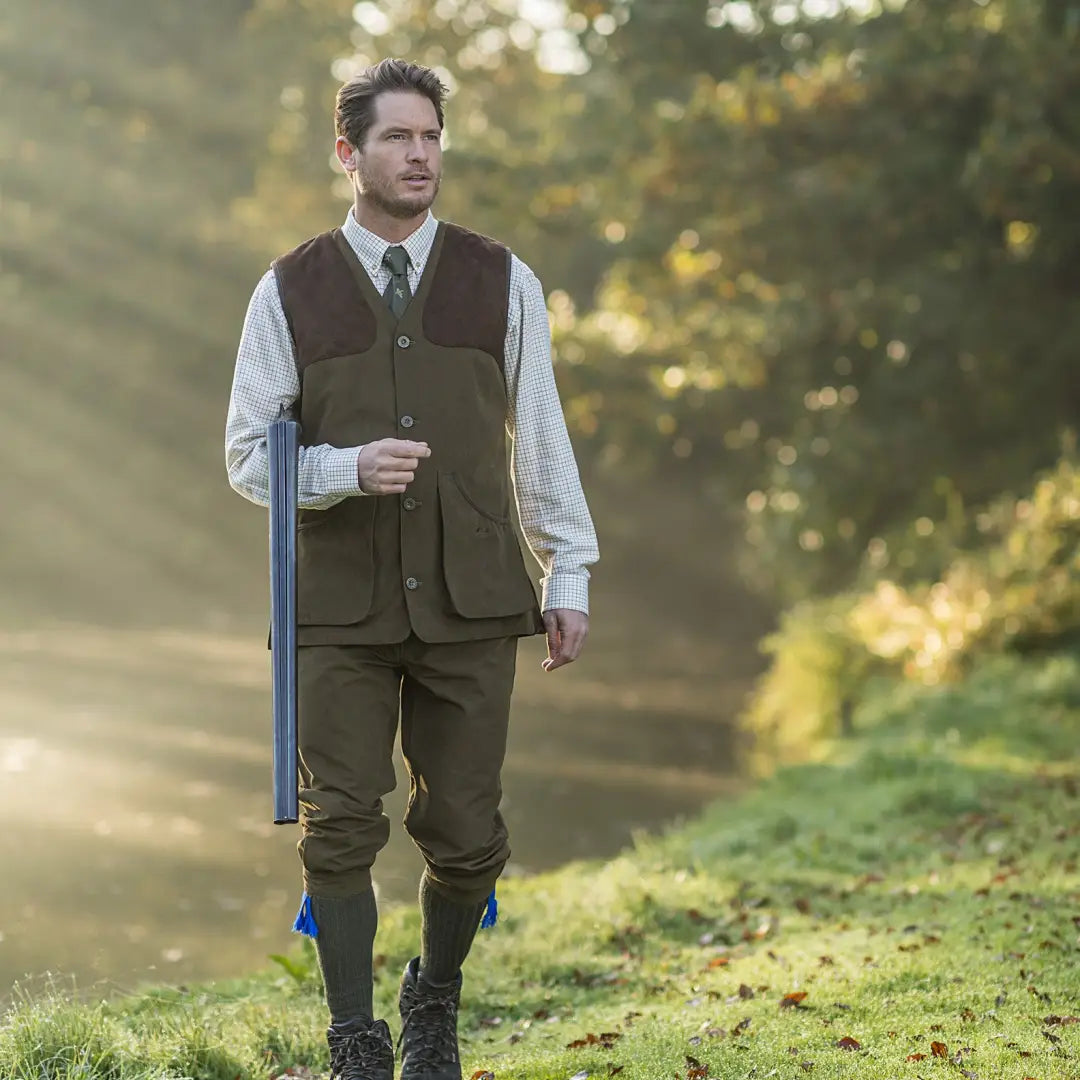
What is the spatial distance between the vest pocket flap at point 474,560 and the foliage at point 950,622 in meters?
8.76

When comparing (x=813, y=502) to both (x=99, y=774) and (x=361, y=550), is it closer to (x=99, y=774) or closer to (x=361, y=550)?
(x=99, y=774)

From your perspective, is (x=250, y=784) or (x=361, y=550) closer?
(x=361, y=550)

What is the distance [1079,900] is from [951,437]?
31.6ft

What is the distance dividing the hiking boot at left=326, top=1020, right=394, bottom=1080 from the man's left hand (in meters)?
0.95

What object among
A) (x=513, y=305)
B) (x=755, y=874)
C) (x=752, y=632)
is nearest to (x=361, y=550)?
(x=513, y=305)

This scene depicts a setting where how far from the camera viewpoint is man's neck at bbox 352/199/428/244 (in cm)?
386

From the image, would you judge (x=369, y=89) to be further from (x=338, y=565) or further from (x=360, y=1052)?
(x=360, y=1052)

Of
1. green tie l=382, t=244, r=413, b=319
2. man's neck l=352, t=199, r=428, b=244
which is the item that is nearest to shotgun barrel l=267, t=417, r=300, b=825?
green tie l=382, t=244, r=413, b=319

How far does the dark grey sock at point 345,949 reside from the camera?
3783 mm

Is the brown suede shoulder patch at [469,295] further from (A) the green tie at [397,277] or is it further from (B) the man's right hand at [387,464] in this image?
(B) the man's right hand at [387,464]

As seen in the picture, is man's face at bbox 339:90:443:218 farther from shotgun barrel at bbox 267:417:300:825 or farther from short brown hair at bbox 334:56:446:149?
→ shotgun barrel at bbox 267:417:300:825

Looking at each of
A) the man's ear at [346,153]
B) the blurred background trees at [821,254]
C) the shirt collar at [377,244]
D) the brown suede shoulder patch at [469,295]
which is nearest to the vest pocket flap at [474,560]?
the brown suede shoulder patch at [469,295]

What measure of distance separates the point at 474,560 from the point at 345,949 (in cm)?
94

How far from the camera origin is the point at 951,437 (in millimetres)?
14961
